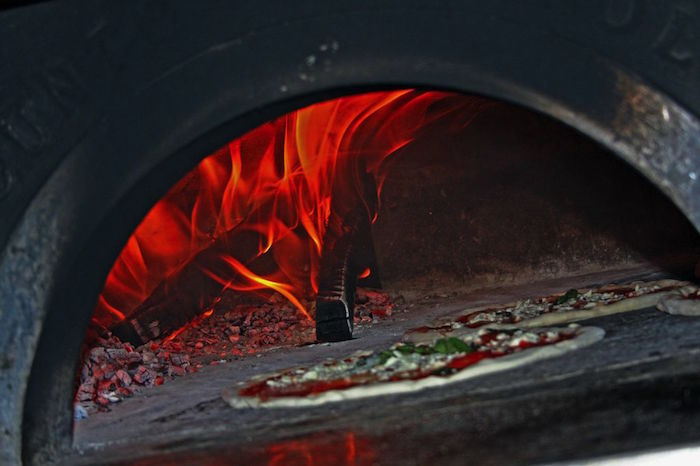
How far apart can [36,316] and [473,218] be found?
2507 mm

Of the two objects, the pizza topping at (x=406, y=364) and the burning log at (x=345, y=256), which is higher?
the burning log at (x=345, y=256)

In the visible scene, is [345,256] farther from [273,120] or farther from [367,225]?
[273,120]

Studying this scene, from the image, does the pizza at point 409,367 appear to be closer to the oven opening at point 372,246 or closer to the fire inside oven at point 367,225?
the oven opening at point 372,246

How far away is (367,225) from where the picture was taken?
408 cm

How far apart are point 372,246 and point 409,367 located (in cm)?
188

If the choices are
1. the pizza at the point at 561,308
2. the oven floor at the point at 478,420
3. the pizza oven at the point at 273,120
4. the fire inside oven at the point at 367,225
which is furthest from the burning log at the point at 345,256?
the oven floor at the point at 478,420

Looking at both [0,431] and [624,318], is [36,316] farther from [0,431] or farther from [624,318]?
[624,318]

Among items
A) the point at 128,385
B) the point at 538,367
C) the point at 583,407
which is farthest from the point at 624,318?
the point at 128,385

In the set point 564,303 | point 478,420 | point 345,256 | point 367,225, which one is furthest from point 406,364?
point 367,225

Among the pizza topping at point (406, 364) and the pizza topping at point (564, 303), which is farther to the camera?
the pizza topping at point (564, 303)

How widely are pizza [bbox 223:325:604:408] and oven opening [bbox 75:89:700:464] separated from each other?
0.17 metres

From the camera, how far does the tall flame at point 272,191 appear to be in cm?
353

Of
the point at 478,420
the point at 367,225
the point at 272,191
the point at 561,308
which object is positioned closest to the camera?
the point at 478,420

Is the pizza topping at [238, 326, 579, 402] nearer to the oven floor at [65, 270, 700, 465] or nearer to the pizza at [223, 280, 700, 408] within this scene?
the pizza at [223, 280, 700, 408]
